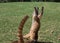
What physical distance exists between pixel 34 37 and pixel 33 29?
0.20 metres

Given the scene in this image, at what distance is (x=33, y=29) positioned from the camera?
20.6 feet

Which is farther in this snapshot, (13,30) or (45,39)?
(13,30)

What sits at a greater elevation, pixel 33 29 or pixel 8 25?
pixel 33 29

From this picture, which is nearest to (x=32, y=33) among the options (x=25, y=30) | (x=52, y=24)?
(x=25, y=30)

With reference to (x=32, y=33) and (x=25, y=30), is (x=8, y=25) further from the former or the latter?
(x=32, y=33)

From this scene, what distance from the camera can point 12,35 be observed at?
7.79 m

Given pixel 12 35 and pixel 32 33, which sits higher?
pixel 32 33

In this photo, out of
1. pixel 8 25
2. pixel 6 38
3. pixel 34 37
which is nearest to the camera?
pixel 34 37

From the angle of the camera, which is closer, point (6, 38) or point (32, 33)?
point (32, 33)

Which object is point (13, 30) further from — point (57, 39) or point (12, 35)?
point (57, 39)

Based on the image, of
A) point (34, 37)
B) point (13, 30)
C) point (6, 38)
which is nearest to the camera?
point (34, 37)

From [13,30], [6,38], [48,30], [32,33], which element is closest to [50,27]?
[48,30]

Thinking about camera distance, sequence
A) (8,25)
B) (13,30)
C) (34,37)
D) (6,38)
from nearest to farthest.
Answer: (34,37) < (6,38) < (13,30) < (8,25)

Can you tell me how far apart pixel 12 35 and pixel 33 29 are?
164 cm
